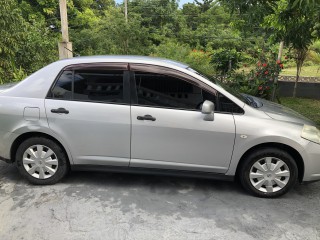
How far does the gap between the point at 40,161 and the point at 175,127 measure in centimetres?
177

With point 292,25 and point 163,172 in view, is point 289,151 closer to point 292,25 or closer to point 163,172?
point 163,172

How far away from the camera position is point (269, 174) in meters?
3.87

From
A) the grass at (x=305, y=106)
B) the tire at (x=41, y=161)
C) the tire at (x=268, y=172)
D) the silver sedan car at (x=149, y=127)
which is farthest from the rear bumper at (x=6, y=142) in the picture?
the grass at (x=305, y=106)

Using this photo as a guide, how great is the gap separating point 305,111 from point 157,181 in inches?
245

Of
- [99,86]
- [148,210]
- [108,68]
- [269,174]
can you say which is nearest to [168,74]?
[108,68]

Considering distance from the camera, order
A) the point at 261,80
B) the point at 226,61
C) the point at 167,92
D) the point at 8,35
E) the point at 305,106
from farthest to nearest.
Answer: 1. the point at 226,61
2. the point at 305,106
3. the point at 261,80
4. the point at 8,35
5. the point at 167,92

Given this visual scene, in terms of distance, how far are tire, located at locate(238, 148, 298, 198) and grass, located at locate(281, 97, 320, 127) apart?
14.9 ft

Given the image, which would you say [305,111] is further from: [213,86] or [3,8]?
[3,8]

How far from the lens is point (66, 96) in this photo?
3984mm

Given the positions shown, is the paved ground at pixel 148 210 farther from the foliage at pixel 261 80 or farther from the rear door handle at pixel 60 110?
the foliage at pixel 261 80

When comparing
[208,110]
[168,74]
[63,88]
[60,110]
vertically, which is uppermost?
[168,74]

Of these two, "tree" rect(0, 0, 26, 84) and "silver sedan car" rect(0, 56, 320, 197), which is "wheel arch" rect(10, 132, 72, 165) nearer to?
"silver sedan car" rect(0, 56, 320, 197)

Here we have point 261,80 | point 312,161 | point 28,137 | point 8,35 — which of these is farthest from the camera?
point 261,80

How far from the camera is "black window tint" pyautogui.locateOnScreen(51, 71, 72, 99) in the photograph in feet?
13.1
